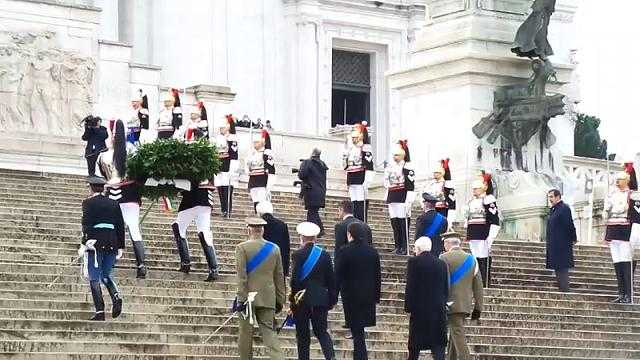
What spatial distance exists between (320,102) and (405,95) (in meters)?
12.6

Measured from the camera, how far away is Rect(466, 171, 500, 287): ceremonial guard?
29406mm

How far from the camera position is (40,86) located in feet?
121

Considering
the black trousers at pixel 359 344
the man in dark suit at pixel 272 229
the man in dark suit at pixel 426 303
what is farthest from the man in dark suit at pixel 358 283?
the man in dark suit at pixel 272 229

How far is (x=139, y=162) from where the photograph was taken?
2609 centimetres

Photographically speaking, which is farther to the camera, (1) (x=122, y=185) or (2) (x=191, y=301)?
→ (1) (x=122, y=185)

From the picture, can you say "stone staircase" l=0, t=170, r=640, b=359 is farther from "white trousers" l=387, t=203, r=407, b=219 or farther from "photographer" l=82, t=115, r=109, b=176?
"white trousers" l=387, t=203, r=407, b=219

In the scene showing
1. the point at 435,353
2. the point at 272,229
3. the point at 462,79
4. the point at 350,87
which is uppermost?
the point at 350,87

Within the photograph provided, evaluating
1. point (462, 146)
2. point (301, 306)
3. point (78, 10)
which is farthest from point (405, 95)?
point (301, 306)

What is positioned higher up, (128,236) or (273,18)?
(273,18)

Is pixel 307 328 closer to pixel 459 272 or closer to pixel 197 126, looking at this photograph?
pixel 459 272

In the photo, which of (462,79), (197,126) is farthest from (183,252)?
(462,79)

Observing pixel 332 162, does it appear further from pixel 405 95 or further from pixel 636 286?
pixel 636 286

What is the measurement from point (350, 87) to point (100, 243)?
96.4 feet

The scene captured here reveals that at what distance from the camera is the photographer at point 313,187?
29.2 metres
